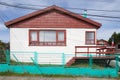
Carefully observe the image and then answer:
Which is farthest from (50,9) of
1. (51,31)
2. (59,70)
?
(59,70)

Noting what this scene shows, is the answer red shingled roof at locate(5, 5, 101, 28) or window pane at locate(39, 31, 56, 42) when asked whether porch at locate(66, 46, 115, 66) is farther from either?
window pane at locate(39, 31, 56, 42)

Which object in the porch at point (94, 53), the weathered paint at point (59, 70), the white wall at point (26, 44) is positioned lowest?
the weathered paint at point (59, 70)

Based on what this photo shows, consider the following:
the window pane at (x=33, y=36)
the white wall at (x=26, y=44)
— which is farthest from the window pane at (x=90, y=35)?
the window pane at (x=33, y=36)

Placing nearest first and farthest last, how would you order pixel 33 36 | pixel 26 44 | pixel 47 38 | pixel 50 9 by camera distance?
pixel 26 44, pixel 33 36, pixel 47 38, pixel 50 9

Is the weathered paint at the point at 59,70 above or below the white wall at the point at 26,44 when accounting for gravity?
below

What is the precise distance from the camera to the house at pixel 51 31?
91.5 ft

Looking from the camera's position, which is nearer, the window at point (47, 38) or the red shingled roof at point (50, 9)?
the red shingled roof at point (50, 9)

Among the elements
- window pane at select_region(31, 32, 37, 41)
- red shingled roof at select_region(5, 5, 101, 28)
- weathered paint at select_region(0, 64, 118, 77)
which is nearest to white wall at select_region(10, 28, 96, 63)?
window pane at select_region(31, 32, 37, 41)

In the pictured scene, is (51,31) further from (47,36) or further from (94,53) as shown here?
(94,53)

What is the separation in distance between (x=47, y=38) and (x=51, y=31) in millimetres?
784

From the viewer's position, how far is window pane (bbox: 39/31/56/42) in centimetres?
2827

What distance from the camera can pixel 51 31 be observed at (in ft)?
93.0

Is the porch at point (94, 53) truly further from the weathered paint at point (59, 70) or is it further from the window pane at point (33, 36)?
the window pane at point (33, 36)

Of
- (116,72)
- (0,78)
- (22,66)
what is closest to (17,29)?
(22,66)
